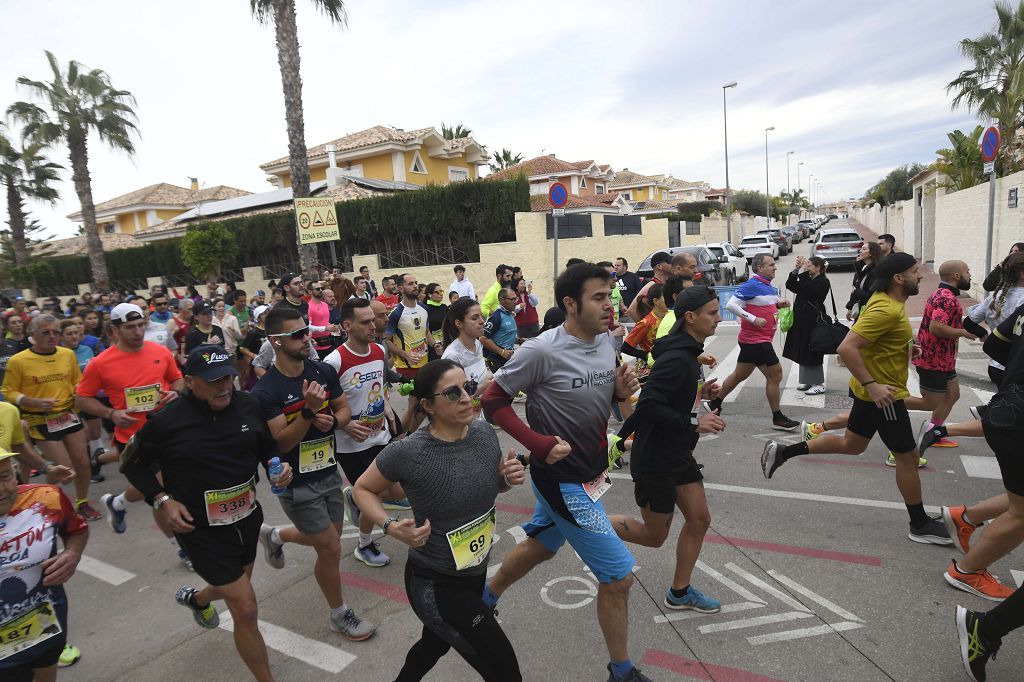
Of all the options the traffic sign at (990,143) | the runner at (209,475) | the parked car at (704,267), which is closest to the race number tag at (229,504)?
the runner at (209,475)

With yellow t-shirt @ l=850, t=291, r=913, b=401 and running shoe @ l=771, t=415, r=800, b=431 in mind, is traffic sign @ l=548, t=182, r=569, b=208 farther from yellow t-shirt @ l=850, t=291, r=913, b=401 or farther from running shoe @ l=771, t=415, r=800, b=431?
yellow t-shirt @ l=850, t=291, r=913, b=401

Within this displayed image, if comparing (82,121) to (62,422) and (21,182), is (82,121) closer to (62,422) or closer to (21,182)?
(21,182)

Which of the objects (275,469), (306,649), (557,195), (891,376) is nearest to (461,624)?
(275,469)

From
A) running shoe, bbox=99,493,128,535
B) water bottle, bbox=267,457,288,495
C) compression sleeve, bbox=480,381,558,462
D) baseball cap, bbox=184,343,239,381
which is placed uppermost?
baseball cap, bbox=184,343,239,381

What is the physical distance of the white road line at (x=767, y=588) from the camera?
12.3ft

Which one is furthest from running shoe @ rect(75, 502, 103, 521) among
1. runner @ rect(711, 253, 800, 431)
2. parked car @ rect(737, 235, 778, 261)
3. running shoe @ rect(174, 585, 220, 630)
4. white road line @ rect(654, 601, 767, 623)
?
parked car @ rect(737, 235, 778, 261)

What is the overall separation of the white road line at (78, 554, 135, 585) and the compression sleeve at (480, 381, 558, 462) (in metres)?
3.78

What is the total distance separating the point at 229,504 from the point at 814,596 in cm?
355

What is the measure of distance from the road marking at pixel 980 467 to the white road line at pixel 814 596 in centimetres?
275

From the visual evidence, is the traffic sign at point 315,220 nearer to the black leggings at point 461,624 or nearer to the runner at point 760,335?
the runner at point 760,335

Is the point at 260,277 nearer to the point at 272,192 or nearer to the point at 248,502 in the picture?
A: the point at 272,192

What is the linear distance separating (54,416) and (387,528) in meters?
4.99

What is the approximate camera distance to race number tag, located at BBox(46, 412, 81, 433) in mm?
5680

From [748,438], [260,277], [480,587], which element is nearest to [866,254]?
[748,438]
